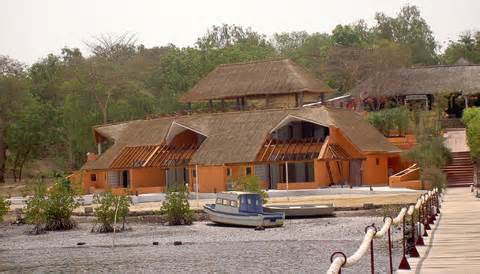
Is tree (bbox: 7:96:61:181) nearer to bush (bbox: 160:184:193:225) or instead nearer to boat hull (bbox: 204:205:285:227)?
bush (bbox: 160:184:193:225)

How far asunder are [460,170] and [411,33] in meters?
56.1

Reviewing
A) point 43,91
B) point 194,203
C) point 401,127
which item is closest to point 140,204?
point 194,203

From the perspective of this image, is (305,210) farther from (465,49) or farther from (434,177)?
(465,49)

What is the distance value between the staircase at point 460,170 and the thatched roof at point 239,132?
244 inches

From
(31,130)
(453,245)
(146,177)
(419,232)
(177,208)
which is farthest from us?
(31,130)

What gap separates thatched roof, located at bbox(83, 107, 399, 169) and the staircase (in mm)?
6193

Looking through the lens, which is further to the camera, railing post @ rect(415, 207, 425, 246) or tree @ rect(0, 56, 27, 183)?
tree @ rect(0, 56, 27, 183)

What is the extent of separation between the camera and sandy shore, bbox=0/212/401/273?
30.4 m

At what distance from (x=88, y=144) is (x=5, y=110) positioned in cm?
749

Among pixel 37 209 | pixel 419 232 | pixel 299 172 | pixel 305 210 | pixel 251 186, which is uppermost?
pixel 299 172

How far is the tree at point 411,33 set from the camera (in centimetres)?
10850

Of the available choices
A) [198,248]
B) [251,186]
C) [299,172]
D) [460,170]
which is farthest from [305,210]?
[299,172]

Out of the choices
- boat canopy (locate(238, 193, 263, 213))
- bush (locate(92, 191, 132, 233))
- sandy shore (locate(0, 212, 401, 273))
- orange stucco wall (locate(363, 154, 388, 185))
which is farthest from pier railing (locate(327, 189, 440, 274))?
orange stucco wall (locate(363, 154, 388, 185))

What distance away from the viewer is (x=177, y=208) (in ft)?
155
